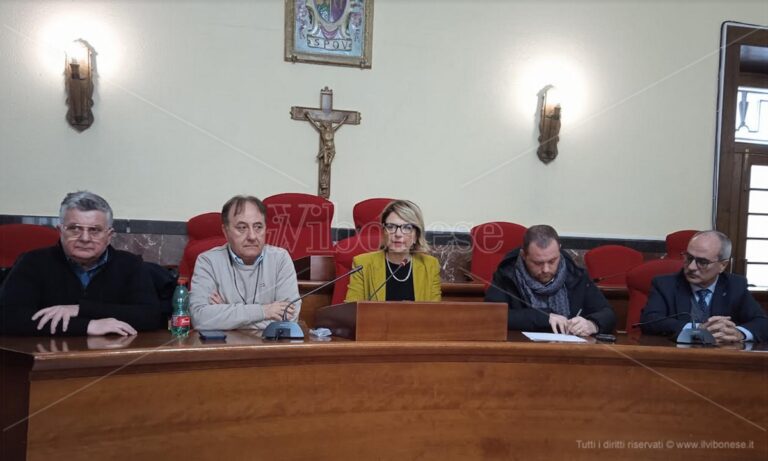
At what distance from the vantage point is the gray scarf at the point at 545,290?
270cm

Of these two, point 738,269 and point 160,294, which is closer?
point 160,294

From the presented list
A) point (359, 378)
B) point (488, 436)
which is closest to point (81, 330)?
point (359, 378)

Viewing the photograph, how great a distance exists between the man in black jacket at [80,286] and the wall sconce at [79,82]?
9.23 feet

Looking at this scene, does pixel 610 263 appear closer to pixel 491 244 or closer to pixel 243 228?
pixel 491 244

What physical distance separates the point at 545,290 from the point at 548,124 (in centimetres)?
306

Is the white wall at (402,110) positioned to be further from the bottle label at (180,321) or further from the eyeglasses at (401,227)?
the bottle label at (180,321)

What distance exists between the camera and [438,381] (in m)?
1.90

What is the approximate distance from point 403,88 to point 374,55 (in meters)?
0.35

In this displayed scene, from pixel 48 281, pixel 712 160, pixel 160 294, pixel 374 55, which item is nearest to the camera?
pixel 48 281

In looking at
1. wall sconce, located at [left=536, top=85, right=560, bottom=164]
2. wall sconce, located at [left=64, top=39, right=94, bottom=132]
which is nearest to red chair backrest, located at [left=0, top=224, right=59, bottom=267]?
wall sconce, located at [left=64, top=39, right=94, bottom=132]

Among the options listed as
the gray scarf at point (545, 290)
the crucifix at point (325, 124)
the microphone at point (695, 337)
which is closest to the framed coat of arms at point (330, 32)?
the crucifix at point (325, 124)

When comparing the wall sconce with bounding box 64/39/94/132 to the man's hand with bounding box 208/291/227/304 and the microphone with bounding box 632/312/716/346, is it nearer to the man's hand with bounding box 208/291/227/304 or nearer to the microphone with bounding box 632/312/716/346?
the man's hand with bounding box 208/291/227/304

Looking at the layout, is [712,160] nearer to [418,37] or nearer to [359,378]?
[418,37]

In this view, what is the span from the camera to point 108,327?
1.96m
